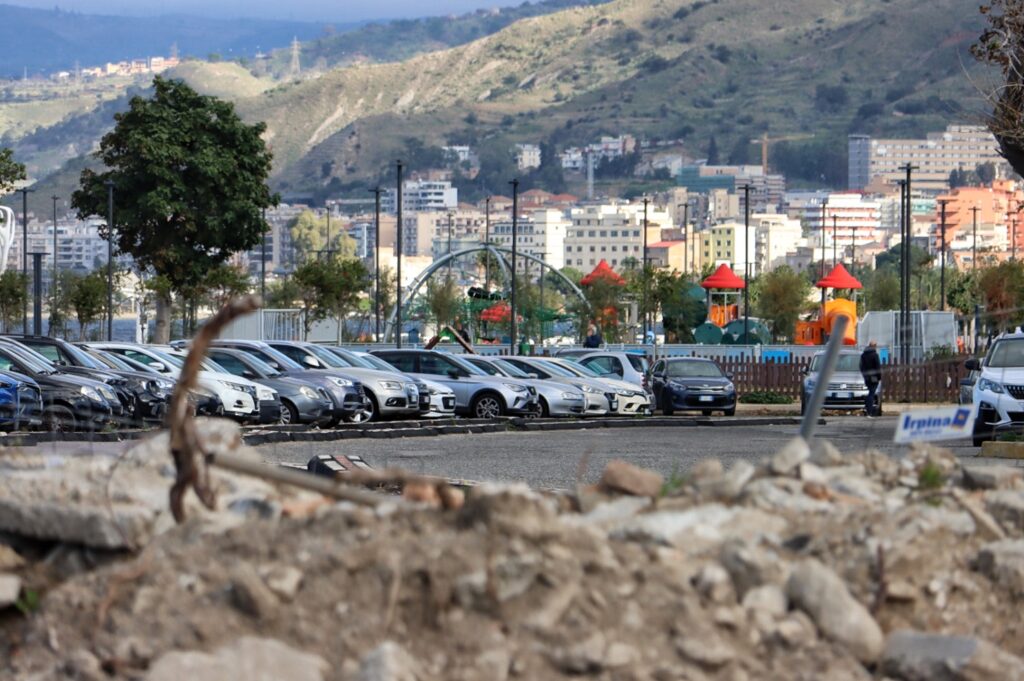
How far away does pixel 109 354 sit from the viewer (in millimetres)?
30672

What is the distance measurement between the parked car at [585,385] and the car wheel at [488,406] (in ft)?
8.18

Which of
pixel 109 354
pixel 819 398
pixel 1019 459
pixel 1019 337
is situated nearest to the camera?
pixel 819 398

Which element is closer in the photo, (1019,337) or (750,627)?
(750,627)

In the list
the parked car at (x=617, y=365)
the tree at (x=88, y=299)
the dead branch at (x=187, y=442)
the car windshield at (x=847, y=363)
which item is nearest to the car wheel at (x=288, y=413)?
the car windshield at (x=847, y=363)

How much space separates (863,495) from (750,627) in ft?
5.01

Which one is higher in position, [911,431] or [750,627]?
[911,431]

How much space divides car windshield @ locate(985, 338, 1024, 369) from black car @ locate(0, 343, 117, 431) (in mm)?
11490

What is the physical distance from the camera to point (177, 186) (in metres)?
62.8

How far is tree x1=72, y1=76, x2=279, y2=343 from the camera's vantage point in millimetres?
62969

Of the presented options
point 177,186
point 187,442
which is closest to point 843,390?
point 177,186

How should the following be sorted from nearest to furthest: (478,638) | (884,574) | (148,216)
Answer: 1. (478,638)
2. (884,574)
3. (148,216)

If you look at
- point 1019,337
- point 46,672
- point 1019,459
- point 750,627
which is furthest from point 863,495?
point 1019,337

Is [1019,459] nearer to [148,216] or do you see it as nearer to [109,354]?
[109,354]

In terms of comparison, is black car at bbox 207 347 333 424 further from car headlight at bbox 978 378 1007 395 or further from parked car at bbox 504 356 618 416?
car headlight at bbox 978 378 1007 395
